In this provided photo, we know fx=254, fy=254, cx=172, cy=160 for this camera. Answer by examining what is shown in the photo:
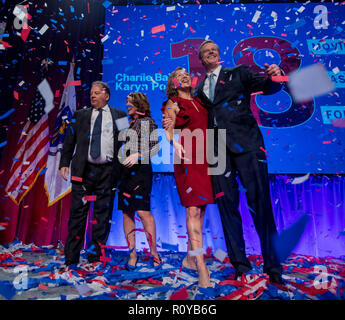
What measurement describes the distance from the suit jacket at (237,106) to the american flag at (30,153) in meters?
2.25

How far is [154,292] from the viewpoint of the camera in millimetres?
1411

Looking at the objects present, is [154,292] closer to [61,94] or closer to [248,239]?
[248,239]

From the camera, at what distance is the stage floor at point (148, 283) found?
1.35m

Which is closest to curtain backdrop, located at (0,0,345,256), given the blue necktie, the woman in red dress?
the blue necktie

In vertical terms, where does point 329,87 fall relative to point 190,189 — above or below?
above

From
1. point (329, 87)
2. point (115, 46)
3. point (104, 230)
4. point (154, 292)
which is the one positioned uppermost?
point (115, 46)

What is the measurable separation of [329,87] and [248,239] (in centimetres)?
199

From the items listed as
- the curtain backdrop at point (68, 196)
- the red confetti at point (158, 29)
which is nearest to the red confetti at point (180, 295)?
the curtain backdrop at point (68, 196)

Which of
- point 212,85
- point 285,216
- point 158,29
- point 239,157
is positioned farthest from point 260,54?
point 239,157

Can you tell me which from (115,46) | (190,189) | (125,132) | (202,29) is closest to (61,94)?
(115,46)

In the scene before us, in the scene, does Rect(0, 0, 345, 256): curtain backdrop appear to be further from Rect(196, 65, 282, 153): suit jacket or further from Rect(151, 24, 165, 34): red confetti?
Rect(196, 65, 282, 153): suit jacket

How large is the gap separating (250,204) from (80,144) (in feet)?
4.57

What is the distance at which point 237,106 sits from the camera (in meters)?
1.62

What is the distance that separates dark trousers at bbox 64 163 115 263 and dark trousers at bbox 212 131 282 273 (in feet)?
3.09
